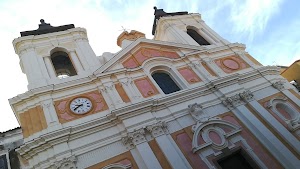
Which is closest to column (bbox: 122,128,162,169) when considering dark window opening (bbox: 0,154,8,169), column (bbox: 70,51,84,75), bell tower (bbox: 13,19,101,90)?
bell tower (bbox: 13,19,101,90)

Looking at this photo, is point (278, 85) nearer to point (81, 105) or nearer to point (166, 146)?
point (166, 146)

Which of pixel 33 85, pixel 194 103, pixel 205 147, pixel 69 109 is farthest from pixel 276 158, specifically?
pixel 33 85

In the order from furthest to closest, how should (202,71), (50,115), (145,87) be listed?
(202,71) → (145,87) → (50,115)

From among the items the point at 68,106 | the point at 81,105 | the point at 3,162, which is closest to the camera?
the point at 3,162

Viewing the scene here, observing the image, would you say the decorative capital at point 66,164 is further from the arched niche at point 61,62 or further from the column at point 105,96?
the arched niche at point 61,62

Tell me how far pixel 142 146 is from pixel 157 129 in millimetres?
1072

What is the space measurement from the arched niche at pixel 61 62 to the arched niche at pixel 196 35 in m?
8.08

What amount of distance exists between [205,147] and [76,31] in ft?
31.5

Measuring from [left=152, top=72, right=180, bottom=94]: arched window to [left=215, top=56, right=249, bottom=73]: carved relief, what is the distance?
318cm

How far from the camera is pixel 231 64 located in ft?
54.5

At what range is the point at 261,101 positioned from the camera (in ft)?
Answer: 48.6

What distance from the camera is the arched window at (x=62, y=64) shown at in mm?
16030

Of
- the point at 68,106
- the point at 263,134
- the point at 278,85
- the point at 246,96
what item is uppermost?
the point at 68,106

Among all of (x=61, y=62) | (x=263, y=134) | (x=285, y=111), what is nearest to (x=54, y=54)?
(x=61, y=62)
